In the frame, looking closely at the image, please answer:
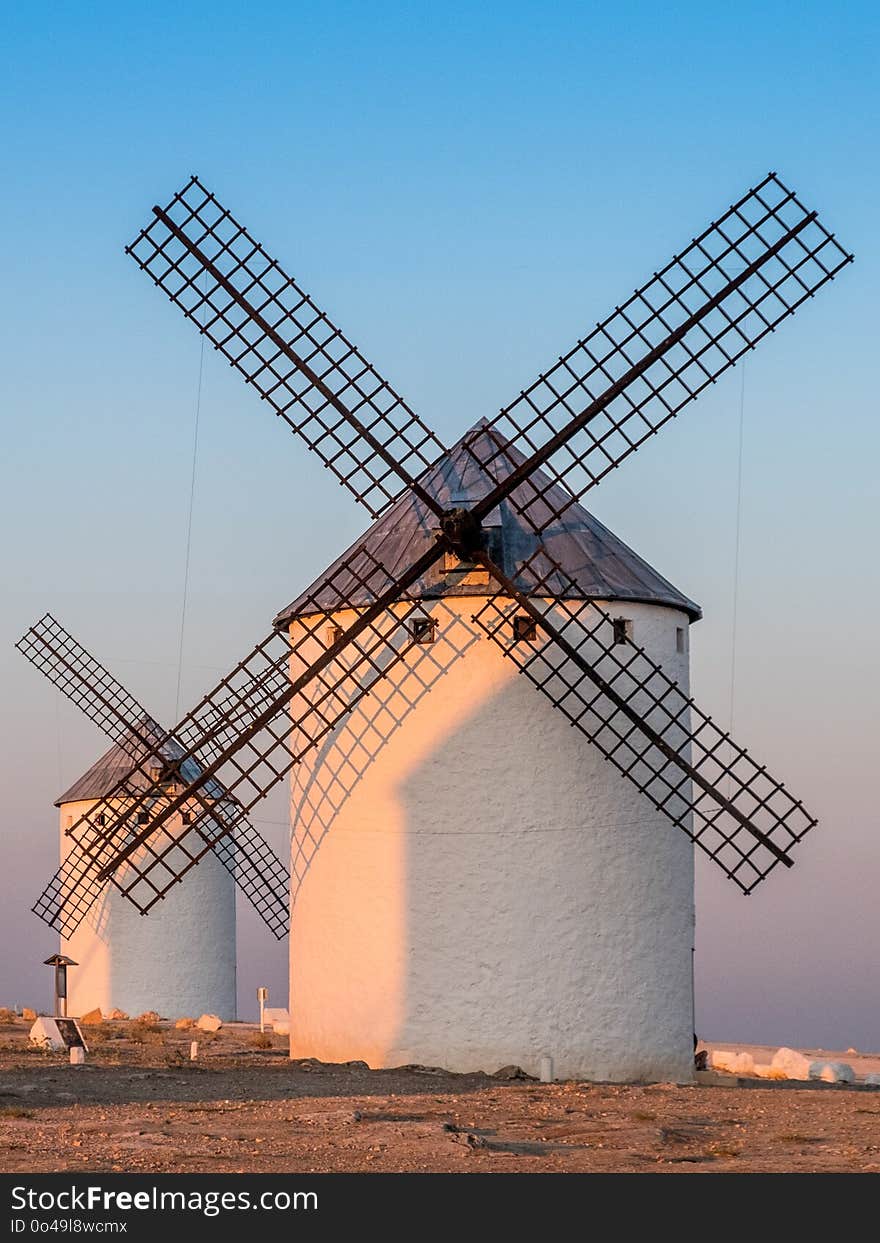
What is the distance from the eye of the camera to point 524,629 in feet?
63.8

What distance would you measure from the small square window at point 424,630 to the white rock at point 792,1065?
714cm

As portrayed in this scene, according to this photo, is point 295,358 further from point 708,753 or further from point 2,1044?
point 2,1044

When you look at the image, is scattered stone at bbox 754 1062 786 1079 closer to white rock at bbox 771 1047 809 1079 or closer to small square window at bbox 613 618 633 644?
white rock at bbox 771 1047 809 1079

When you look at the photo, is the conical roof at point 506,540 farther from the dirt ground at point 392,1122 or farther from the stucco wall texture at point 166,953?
the stucco wall texture at point 166,953

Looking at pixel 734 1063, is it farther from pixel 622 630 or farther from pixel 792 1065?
pixel 622 630

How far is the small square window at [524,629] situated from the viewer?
19.4 metres

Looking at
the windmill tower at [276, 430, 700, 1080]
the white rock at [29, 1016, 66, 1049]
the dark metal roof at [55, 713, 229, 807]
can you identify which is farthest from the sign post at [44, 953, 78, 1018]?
the dark metal roof at [55, 713, 229, 807]

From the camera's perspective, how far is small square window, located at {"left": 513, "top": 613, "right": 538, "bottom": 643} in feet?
63.6

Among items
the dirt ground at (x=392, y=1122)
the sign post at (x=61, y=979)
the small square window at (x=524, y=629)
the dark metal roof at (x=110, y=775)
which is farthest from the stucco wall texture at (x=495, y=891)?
the dark metal roof at (x=110, y=775)

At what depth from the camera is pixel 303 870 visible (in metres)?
20.5

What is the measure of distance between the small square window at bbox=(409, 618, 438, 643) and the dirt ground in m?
4.21

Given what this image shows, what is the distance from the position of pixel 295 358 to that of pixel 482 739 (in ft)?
13.8

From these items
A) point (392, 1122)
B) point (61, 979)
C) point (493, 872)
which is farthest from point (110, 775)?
point (392, 1122)

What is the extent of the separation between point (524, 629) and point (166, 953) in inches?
665
